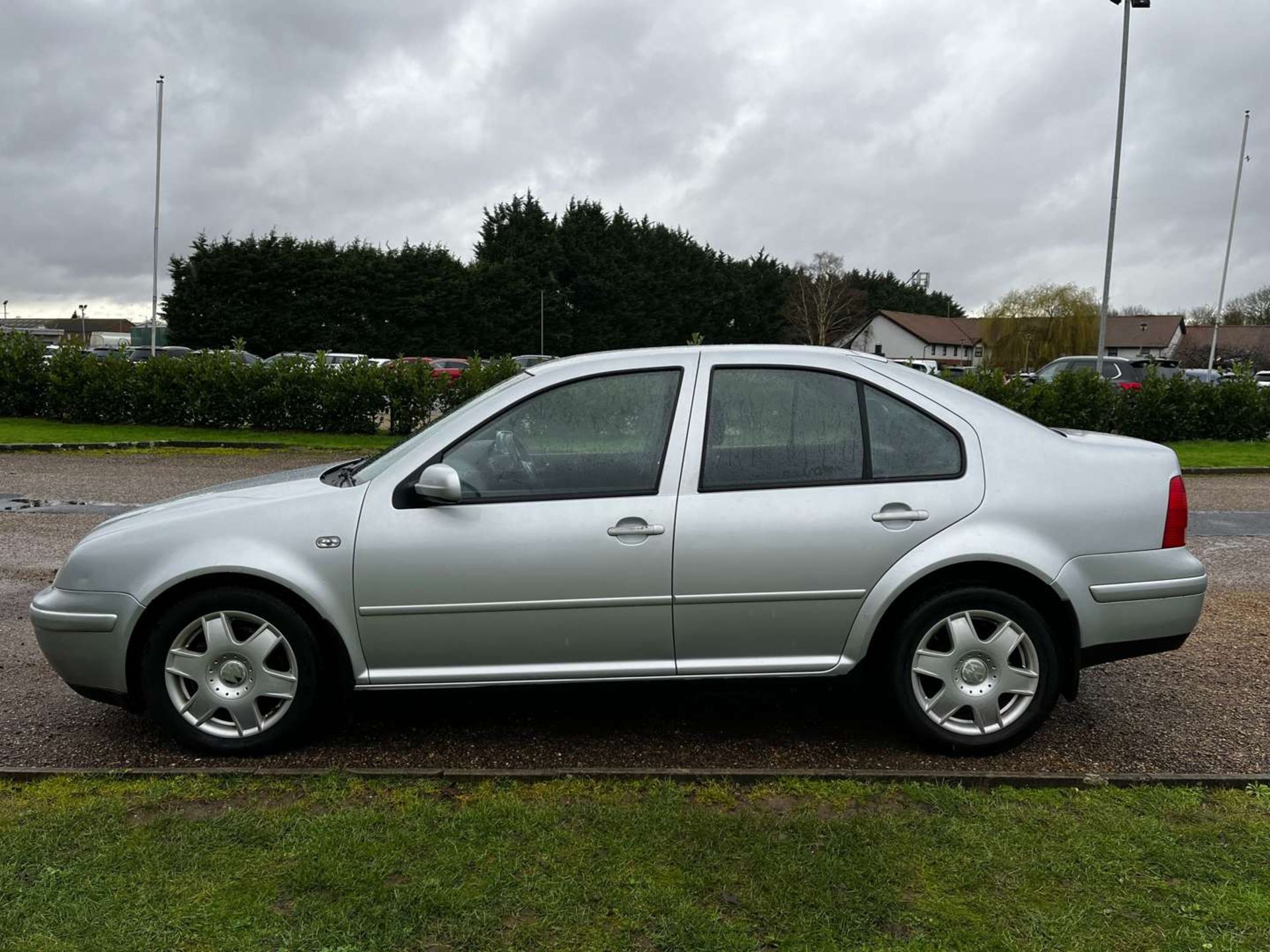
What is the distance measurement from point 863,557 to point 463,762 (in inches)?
70.7

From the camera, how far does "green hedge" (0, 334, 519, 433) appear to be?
61.9ft

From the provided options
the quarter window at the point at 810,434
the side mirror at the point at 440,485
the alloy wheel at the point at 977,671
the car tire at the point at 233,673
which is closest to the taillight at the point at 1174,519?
the alloy wheel at the point at 977,671

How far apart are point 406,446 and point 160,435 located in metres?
16.3

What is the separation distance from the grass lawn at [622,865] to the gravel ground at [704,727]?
1.15ft

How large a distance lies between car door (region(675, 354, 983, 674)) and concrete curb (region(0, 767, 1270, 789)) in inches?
16.4

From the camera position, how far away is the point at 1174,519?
4074mm

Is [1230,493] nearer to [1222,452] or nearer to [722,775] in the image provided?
[1222,452]

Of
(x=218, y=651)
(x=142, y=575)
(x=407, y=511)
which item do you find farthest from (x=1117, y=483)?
(x=142, y=575)

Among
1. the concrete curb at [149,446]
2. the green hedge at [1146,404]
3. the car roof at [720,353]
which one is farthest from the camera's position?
the green hedge at [1146,404]

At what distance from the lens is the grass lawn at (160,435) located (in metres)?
17.5

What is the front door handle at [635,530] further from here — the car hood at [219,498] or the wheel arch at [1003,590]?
the car hood at [219,498]

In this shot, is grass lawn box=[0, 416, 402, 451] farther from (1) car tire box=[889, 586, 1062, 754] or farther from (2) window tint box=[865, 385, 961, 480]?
(1) car tire box=[889, 586, 1062, 754]

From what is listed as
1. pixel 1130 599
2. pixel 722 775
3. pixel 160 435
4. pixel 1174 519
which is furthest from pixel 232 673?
pixel 160 435

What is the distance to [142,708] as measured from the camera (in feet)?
13.4
